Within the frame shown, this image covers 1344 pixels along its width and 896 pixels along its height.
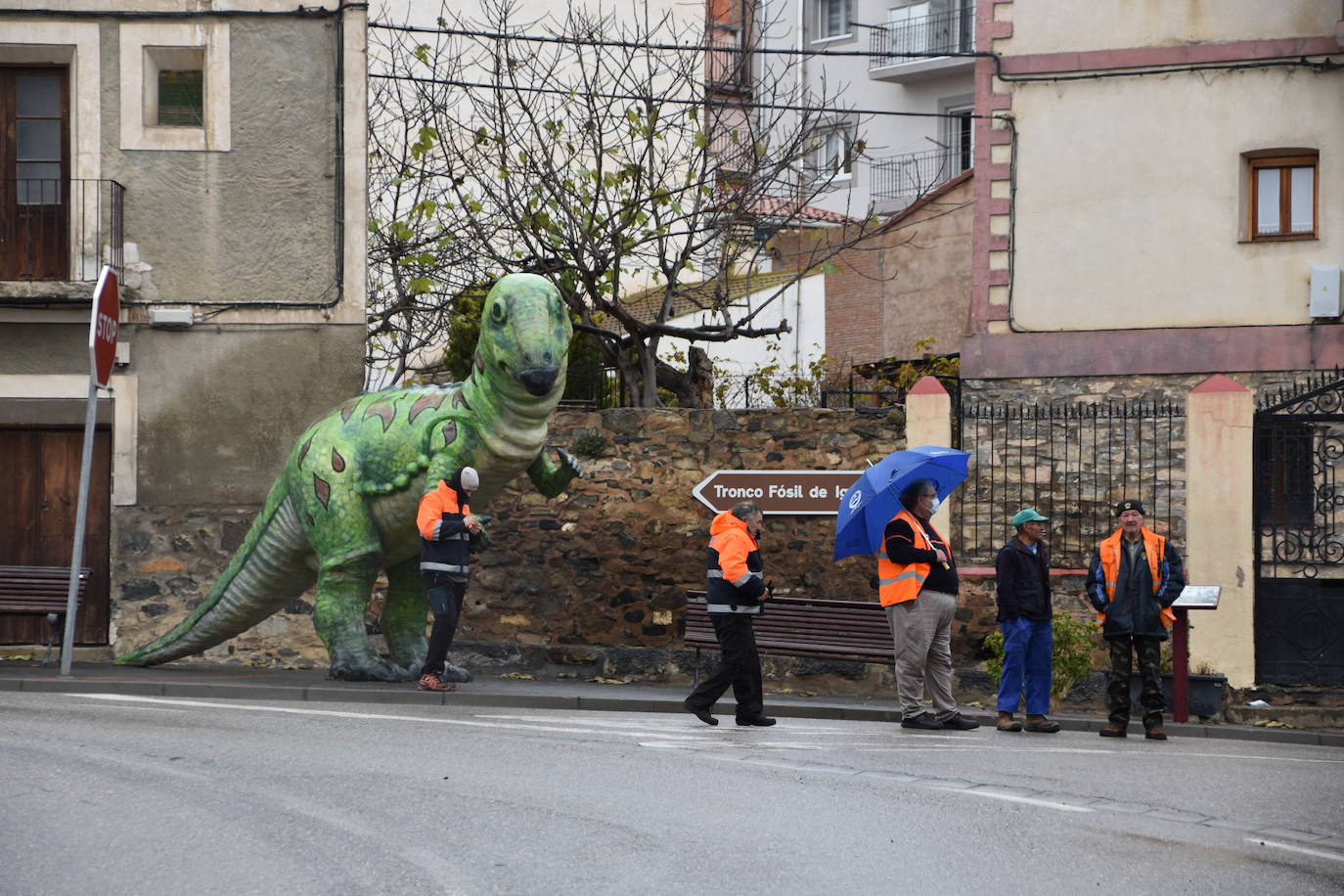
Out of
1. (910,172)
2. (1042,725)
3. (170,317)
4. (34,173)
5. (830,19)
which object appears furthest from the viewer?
(830,19)

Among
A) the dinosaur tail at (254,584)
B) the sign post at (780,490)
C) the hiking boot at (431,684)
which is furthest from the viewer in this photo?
the sign post at (780,490)

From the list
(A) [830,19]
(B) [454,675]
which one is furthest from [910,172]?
(B) [454,675]

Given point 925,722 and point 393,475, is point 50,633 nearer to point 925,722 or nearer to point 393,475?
point 393,475

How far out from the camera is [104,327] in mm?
14047

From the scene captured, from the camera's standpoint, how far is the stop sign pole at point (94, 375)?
1370 centimetres

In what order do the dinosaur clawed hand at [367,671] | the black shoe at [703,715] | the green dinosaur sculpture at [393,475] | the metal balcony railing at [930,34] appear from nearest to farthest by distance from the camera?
the black shoe at [703,715]
the green dinosaur sculpture at [393,475]
the dinosaur clawed hand at [367,671]
the metal balcony railing at [930,34]

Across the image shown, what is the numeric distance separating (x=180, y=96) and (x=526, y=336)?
5417 millimetres

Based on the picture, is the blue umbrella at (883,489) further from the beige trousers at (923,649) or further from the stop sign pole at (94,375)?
the stop sign pole at (94,375)

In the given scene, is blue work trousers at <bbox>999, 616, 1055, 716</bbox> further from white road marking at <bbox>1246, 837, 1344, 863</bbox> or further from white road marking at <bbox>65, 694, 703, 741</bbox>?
white road marking at <bbox>1246, 837, 1344, 863</bbox>

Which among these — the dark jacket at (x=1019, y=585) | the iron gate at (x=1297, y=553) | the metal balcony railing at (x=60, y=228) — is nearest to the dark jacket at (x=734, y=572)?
the dark jacket at (x=1019, y=585)

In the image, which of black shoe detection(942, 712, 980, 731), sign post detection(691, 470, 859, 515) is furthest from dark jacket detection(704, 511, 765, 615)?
sign post detection(691, 470, 859, 515)

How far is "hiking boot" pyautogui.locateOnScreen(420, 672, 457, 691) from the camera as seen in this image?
13867mm

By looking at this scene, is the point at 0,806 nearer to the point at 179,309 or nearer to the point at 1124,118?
the point at 179,309

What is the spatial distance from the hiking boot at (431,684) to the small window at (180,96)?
5993mm
